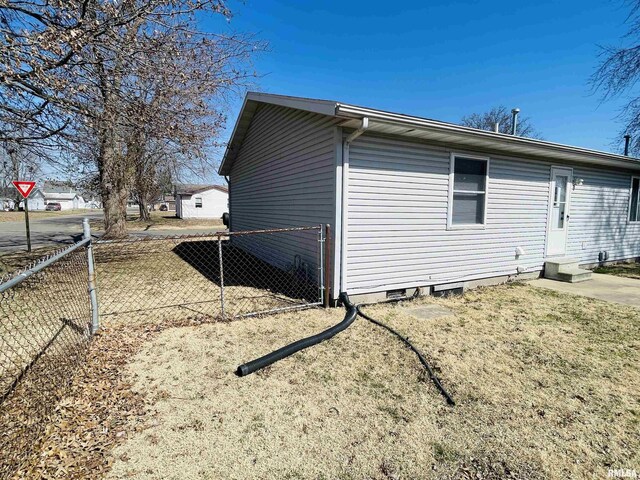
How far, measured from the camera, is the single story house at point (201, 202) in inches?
1287

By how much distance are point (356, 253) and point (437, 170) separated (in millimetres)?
2163

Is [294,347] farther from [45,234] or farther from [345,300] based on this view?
[45,234]

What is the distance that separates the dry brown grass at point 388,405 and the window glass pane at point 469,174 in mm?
2812

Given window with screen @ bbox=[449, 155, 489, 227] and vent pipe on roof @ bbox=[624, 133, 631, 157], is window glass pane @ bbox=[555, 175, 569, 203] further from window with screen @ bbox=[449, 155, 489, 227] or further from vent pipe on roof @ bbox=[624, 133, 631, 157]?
vent pipe on roof @ bbox=[624, 133, 631, 157]

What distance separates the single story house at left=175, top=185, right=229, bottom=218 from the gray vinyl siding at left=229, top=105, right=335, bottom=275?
23.9m

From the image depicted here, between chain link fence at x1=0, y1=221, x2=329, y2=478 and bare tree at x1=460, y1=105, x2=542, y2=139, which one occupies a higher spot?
bare tree at x1=460, y1=105, x2=542, y2=139

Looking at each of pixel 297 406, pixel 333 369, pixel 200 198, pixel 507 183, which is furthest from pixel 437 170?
pixel 200 198

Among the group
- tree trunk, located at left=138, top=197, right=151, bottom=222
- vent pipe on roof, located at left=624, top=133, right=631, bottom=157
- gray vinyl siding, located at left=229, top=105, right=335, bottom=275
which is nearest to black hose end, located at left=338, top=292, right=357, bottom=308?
gray vinyl siding, located at left=229, top=105, right=335, bottom=275

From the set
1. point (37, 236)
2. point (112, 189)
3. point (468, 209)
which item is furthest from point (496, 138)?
point (37, 236)

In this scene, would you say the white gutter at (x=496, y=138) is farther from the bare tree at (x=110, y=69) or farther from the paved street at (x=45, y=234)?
the paved street at (x=45, y=234)

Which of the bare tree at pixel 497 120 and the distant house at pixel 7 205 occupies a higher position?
the bare tree at pixel 497 120

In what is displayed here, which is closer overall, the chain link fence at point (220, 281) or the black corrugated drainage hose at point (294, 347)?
the black corrugated drainage hose at point (294, 347)

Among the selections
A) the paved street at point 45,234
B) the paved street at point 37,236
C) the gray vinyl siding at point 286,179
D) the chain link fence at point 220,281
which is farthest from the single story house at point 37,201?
the gray vinyl siding at point 286,179

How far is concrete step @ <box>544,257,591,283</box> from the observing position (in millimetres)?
7195
